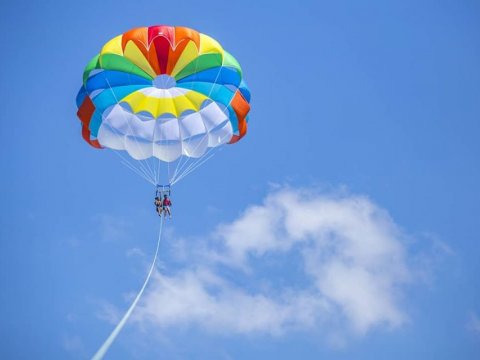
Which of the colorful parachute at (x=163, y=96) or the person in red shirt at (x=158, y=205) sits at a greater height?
the colorful parachute at (x=163, y=96)

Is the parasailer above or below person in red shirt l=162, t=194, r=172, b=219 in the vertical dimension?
above

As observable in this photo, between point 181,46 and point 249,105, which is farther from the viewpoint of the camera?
point 249,105

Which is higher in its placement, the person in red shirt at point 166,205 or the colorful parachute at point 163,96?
the colorful parachute at point 163,96

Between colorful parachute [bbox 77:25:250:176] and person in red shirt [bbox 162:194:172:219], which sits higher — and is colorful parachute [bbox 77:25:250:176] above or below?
above

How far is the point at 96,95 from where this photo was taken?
63.0 feet

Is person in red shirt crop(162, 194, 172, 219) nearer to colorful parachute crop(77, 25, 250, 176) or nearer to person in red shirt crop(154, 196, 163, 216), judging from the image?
person in red shirt crop(154, 196, 163, 216)

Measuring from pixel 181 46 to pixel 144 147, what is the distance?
11.4 feet

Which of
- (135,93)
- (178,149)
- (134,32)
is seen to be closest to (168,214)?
(178,149)

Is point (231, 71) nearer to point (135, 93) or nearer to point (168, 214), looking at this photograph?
point (135, 93)

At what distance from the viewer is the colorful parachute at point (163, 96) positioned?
18.5 meters

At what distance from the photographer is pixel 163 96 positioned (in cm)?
1983

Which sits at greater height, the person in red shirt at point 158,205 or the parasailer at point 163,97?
the parasailer at point 163,97

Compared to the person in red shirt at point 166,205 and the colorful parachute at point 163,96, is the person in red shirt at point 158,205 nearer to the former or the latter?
the person in red shirt at point 166,205

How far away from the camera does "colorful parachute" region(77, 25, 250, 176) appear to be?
18469mm
